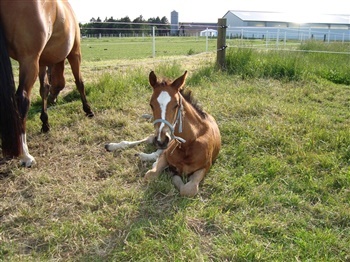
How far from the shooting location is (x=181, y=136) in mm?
2854

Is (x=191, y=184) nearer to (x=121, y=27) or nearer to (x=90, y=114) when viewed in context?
(x=90, y=114)

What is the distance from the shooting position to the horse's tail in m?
2.85

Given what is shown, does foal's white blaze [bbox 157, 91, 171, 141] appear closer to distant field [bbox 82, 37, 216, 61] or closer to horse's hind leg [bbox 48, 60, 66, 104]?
horse's hind leg [bbox 48, 60, 66, 104]

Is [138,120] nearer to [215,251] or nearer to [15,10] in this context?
[15,10]

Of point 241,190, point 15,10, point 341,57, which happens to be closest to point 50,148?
point 15,10

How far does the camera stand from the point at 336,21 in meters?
48.7

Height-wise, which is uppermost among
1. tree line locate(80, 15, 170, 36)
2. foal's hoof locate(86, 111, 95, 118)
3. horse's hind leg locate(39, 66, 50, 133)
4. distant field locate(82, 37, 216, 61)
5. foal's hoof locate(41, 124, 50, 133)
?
tree line locate(80, 15, 170, 36)

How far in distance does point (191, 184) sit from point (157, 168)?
0.42 m

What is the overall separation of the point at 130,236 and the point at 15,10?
2.29m

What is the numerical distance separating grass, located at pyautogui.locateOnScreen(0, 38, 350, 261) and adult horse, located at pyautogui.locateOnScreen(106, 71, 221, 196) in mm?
135

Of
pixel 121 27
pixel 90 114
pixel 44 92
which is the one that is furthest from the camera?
pixel 121 27

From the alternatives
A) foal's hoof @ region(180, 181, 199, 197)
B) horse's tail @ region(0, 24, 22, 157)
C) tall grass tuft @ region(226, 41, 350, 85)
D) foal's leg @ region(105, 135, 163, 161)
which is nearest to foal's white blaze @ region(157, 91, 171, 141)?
foal's hoof @ region(180, 181, 199, 197)

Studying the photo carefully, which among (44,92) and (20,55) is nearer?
(20,55)

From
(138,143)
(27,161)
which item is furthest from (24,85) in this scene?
(138,143)
